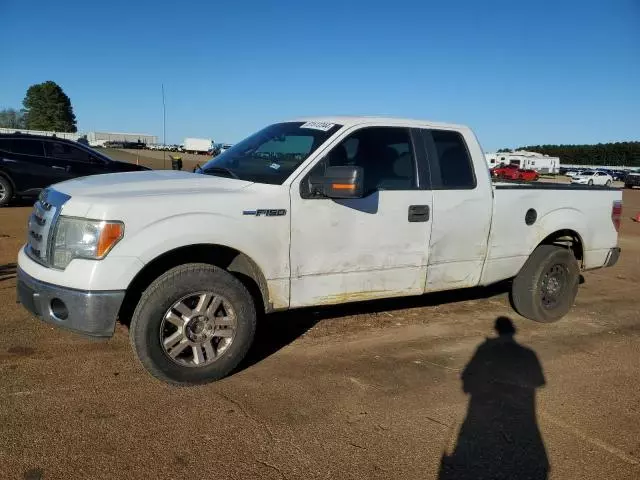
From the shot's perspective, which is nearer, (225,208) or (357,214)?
(225,208)

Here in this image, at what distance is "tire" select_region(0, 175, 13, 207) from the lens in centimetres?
1172

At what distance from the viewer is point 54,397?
11.4 feet

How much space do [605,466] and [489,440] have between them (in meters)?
0.63

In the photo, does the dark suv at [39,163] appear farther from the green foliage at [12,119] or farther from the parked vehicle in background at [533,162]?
the green foliage at [12,119]

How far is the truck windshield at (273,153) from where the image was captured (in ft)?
13.6

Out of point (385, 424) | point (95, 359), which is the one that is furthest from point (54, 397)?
point (385, 424)

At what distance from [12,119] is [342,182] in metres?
122

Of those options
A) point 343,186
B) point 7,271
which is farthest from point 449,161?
point 7,271

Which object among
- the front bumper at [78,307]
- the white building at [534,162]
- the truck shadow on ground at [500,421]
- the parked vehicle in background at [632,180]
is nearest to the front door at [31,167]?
the front bumper at [78,307]

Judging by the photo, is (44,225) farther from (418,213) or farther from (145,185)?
(418,213)

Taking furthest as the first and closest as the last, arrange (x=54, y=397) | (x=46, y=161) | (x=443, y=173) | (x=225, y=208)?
(x=46, y=161)
(x=443, y=173)
(x=225, y=208)
(x=54, y=397)

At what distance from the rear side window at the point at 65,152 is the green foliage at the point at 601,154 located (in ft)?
342

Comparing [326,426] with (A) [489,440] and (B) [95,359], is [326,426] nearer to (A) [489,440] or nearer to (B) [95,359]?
(A) [489,440]

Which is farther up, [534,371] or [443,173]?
[443,173]
